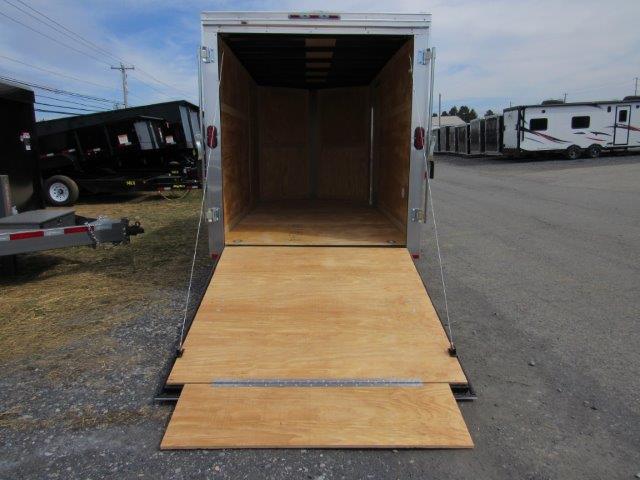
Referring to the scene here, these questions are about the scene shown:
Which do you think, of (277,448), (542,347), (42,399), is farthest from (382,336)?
(42,399)

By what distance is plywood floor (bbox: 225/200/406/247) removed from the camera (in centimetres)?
524

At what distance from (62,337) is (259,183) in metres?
4.97

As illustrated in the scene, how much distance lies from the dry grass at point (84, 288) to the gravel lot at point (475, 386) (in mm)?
69

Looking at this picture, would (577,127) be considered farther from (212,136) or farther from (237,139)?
(212,136)

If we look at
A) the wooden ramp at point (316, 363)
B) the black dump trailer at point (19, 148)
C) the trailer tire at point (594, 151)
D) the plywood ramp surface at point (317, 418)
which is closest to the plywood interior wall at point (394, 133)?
the wooden ramp at point (316, 363)

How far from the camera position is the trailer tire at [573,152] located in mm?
25891

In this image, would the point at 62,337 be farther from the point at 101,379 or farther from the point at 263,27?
the point at 263,27

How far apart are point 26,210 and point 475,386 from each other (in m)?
6.13

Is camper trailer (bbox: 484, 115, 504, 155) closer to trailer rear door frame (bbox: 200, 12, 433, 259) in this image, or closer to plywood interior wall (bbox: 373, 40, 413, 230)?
plywood interior wall (bbox: 373, 40, 413, 230)

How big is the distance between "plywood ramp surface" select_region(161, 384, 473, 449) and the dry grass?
6.10 ft

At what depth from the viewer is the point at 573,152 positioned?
26.0 m

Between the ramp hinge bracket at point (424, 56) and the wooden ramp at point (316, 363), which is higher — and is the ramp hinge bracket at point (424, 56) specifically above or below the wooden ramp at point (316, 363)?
above

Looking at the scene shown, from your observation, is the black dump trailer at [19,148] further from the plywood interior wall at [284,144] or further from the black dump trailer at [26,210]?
the plywood interior wall at [284,144]

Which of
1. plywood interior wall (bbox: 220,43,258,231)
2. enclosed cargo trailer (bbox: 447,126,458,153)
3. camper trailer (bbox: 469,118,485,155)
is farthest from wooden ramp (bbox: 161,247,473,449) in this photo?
enclosed cargo trailer (bbox: 447,126,458,153)
